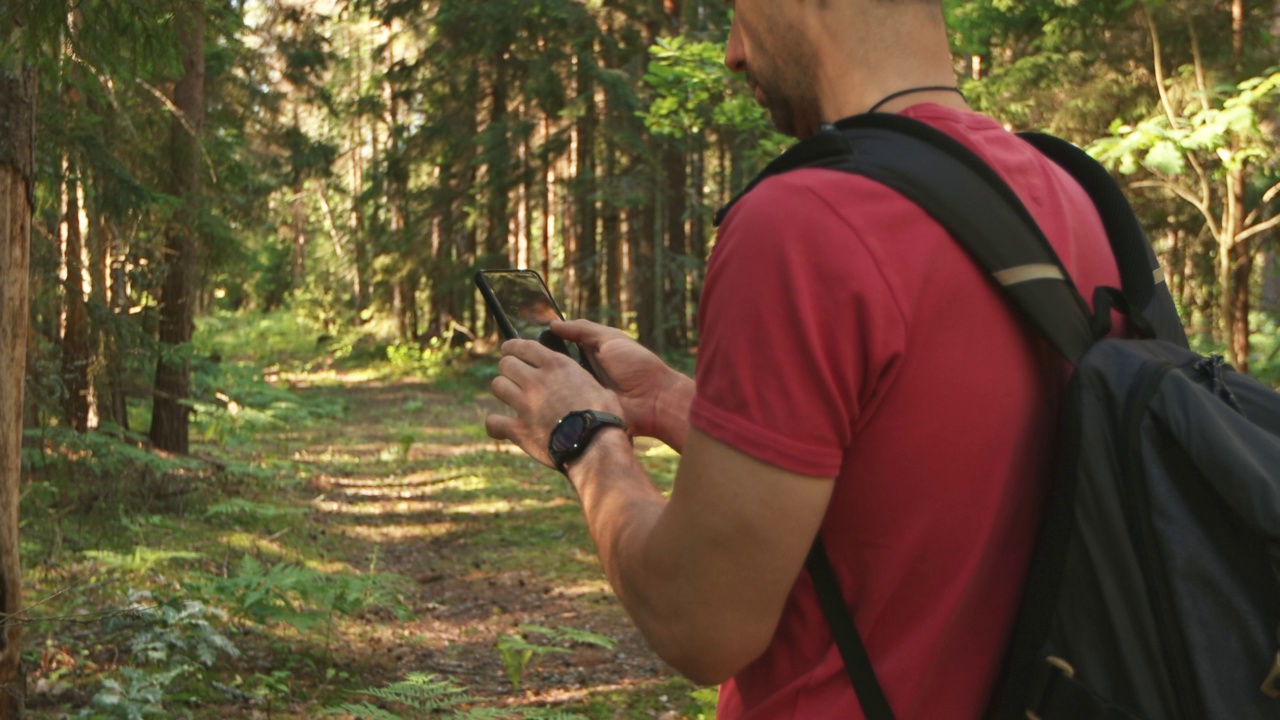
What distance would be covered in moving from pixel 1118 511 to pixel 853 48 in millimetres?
672

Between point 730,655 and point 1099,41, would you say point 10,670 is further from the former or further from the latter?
point 1099,41

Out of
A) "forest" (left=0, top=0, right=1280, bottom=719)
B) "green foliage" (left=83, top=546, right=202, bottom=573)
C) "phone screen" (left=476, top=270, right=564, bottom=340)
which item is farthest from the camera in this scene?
"green foliage" (left=83, top=546, right=202, bottom=573)

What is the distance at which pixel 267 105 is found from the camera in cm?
1778

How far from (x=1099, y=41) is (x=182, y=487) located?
9764 mm

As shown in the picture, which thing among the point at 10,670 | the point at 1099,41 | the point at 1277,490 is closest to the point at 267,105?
the point at 1099,41

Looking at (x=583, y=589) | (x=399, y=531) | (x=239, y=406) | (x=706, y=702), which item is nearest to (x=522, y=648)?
(x=706, y=702)

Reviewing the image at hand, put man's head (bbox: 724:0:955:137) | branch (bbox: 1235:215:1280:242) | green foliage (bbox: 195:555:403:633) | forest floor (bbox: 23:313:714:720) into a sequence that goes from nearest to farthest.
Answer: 1. man's head (bbox: 724:0:955:137)
2. forest floor (bbox: 23:313:714:720)
3. green foliage (bbox: 195:555:403:633)
4. branch (bbox: 1235:215:1280:242)

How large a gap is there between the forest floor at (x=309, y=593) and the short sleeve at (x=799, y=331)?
3.48m

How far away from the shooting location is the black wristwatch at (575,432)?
167 cm

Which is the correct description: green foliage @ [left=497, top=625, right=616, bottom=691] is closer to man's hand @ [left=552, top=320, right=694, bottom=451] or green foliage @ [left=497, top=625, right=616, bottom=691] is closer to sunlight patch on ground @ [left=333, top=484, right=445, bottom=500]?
man's hand @ [left=552, top=320, right=694, bottom=451]

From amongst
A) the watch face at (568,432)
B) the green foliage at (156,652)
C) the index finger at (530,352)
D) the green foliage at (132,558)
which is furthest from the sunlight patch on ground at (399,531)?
the watch face at (568,432)

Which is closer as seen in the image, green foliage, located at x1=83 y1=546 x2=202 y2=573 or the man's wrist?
the man's wrist

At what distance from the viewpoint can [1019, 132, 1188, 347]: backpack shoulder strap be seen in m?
1.49

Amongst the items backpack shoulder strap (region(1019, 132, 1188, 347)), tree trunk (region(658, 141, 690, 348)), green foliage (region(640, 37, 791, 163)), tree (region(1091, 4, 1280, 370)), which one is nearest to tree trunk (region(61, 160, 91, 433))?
green foliage (region(640, 37, 791, 163))
